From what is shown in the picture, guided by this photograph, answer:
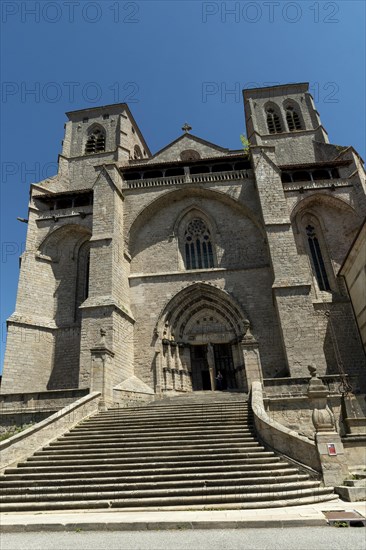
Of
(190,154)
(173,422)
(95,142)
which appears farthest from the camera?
(95,142)

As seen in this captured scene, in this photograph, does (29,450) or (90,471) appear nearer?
(90,471)

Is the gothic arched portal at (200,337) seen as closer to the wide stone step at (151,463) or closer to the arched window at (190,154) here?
the wide stone step at (151,463)

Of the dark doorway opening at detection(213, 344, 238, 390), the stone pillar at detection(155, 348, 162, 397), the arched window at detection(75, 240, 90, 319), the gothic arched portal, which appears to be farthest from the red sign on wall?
the arched window at detection(75, 240, 90, 319)

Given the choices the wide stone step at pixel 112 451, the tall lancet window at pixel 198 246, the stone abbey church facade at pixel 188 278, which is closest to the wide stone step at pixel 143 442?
the wide stone step at pixel 112 451

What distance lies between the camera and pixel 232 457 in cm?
666

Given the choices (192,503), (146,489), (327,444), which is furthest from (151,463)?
(327,444)

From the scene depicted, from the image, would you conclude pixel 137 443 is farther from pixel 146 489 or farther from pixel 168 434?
pixel 146 489

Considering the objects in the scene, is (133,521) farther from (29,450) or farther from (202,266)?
(202,266)

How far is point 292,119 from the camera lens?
82.0 feet

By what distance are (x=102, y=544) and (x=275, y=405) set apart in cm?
714

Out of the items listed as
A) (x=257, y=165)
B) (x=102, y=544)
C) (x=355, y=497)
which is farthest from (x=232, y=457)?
(x=257, y=165)

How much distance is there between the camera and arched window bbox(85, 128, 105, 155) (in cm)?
2492

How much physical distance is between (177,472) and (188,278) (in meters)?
10.5

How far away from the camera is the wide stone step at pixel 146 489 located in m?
5.47
